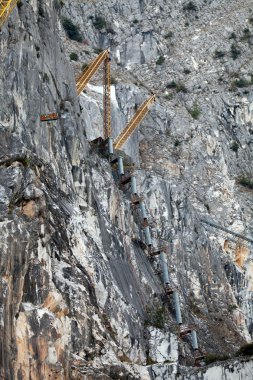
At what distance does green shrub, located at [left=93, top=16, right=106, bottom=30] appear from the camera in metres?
116

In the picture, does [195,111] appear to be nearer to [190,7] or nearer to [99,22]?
[99,22]

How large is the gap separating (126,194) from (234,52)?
43.8 metres

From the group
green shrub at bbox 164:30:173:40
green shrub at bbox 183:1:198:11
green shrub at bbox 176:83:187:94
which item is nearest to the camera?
green shrub at bbox 176:83:187:94

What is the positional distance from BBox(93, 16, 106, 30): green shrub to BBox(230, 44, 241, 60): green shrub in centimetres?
1475

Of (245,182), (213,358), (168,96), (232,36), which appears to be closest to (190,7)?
(232,36)

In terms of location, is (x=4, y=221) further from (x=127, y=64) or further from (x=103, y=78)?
(x=127, y=64)

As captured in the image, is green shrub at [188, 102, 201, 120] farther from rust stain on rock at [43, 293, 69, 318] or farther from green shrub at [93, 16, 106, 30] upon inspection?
rust stain on rock at [43, 293, 69, 318]

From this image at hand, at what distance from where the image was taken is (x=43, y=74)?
62906 mm

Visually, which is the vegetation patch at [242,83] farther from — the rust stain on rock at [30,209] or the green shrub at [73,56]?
the rust stain on rock at [30,209]

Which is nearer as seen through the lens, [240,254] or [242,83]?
[240,254]

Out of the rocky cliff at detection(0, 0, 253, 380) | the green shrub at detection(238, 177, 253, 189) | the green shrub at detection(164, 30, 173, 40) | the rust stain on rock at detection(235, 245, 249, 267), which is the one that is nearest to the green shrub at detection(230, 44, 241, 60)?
Answer: the rocky cliff at detection(0, 0, 253, 380)

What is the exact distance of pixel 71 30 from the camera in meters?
111

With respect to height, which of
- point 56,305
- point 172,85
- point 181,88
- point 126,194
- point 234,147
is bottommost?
point 56,305

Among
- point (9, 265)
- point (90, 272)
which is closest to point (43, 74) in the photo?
point (90, 272)
